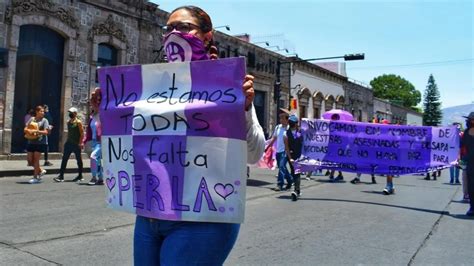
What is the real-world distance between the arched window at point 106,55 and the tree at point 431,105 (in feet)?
267

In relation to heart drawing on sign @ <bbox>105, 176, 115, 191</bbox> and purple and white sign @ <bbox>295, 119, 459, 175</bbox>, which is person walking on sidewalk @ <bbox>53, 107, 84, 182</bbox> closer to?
purple and white sign @ <bbox>295, 119, 459, 175</bbox>

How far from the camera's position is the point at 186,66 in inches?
81.5

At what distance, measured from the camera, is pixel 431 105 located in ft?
297

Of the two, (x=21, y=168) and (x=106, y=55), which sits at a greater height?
(x=106, y=55)

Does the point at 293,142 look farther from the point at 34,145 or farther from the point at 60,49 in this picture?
the point at 60,49

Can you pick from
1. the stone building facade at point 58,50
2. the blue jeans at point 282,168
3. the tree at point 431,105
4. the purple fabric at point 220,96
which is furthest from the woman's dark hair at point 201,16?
the tree at point 431,105

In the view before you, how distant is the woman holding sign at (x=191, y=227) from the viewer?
1.82 meters

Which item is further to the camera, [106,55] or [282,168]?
[106,55]

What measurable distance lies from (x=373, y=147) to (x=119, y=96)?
826 centimetres

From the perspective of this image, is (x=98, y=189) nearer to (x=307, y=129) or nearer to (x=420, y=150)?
(x=307, y=129)

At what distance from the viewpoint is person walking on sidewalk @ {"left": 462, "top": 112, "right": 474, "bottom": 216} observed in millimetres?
7785

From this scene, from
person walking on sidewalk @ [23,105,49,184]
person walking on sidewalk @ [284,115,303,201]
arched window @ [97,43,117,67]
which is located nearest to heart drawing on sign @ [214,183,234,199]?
person walking on sidewalk @ [284,115,303,201]

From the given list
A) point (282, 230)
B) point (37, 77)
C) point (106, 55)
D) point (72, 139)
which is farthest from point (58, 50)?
point (282, 230)

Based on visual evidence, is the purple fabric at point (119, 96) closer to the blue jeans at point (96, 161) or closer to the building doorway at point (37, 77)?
the blue jeans at point (96, 161)
